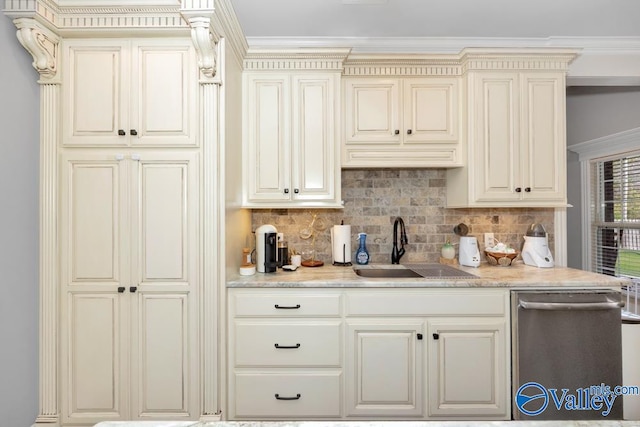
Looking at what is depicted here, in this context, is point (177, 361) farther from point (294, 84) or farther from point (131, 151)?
point (294, 84)

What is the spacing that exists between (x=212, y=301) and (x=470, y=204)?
1890mm

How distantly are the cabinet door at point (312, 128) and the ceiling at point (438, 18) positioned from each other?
39cm

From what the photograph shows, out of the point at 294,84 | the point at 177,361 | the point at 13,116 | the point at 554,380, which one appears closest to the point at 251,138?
the point at 294,84

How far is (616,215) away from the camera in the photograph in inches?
133

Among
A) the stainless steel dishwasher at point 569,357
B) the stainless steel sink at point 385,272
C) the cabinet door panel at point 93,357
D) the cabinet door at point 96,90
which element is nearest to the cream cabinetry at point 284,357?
the stainless steel sink at point 385,272

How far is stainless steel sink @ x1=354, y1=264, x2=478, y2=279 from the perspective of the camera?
220 cm

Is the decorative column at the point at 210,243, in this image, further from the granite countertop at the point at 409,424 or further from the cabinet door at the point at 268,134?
the granite countertop at the point at 409,424

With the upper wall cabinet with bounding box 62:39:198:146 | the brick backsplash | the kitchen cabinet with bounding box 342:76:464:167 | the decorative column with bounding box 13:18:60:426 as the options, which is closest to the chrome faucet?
the brick backsplash

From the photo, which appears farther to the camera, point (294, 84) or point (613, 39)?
point (613, 39)

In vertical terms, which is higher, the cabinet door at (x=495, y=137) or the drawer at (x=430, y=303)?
the cabinet door at (x=495, y=137)

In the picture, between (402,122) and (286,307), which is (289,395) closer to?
(286,307)

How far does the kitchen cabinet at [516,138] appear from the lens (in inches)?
93.4

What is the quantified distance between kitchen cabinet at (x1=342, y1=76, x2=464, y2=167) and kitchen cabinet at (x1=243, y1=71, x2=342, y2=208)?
0.16 metres

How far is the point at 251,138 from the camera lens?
2365 mm
